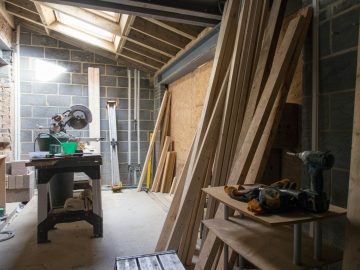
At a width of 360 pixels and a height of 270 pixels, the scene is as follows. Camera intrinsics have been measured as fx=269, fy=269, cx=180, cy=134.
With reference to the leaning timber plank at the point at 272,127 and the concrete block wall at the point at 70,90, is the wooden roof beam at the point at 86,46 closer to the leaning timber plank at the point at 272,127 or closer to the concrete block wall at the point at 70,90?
the concrete block wall at the point at 70,90

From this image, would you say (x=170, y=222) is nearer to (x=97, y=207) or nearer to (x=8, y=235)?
(x=97, y=207)

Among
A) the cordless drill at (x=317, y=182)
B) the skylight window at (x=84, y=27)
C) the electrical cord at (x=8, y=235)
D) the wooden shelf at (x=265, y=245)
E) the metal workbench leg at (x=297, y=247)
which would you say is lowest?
the electrical cord at (x=8, y=235)

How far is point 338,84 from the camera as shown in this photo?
141 centimetres

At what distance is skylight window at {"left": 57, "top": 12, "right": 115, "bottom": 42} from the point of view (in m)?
4.30

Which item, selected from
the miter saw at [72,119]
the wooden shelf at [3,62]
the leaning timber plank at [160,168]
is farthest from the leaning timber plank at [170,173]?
the wooden shelf at [3,62]

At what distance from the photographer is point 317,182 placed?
3.35 feet

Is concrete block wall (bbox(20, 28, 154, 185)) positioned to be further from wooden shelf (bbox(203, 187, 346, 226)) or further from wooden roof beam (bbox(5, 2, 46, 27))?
wooden shelf (bbox(203, 187, 346, 226))

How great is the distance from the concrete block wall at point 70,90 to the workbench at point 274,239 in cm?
409

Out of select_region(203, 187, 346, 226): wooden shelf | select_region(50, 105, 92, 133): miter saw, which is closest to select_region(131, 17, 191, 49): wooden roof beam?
select_region(50, 105, 92, 133): miter saw

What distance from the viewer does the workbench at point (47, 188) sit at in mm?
2510

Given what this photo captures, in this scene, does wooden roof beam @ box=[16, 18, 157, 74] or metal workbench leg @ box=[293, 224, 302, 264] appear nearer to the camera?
metal workbench leg @ box=[293, 224, 302, 264]

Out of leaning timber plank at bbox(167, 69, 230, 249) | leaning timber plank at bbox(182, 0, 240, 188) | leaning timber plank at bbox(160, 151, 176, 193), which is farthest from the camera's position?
leaning timber plank at bbox(160, 151, 176, 193)

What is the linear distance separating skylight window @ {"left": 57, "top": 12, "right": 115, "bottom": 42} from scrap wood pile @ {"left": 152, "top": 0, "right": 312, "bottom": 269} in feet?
9.80

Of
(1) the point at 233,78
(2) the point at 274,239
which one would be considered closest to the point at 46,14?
(1) the point at 233,78
